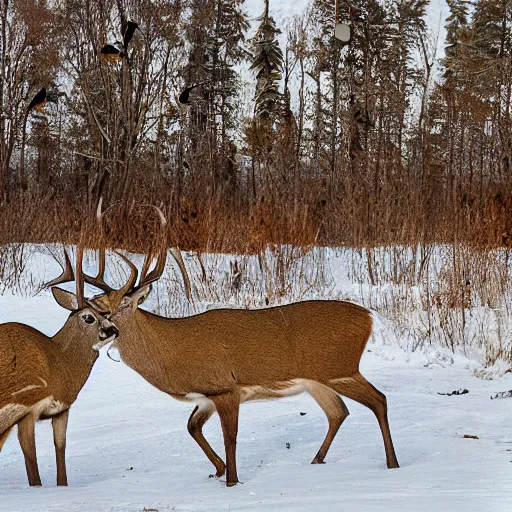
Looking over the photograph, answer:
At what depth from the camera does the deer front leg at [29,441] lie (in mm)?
4262

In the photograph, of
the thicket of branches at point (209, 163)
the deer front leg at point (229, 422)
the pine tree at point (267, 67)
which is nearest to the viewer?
the deer front leg at point (229, 422)

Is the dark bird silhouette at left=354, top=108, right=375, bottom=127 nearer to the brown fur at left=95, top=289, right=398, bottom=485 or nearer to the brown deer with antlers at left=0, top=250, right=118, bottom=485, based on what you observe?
the brown fur at left=95, top=289, right=398, bottom=485

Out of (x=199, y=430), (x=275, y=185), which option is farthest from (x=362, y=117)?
(x=199, y=430)

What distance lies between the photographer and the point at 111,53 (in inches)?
605

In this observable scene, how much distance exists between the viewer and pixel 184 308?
9906mm

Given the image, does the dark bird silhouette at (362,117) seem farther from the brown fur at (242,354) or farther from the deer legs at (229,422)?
the deer legs at (229,422)

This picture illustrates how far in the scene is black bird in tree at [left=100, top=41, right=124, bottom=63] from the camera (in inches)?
595

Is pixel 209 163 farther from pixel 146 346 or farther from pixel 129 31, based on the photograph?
pixel 146 346

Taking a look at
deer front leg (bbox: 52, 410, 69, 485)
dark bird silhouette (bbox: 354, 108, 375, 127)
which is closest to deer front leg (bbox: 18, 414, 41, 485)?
deer front leg (bbox: 52, 410, 69, 485)

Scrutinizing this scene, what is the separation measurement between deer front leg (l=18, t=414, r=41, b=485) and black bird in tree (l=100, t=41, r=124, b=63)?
38.9 feet

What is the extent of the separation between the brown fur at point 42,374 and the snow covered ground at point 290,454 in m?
0.30

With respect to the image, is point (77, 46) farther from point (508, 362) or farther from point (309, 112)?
point (309, 112)

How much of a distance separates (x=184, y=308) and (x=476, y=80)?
21.9m

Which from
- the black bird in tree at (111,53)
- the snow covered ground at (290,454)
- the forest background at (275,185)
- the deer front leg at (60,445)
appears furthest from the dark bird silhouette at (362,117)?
the deer front leg at (60,445)
